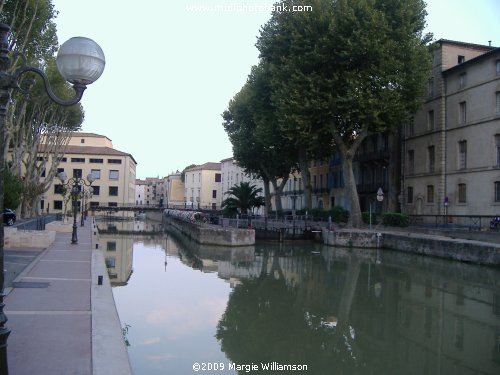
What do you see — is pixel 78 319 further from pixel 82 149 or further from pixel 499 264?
pixel 82 149

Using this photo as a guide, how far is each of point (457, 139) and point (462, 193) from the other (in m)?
3.90

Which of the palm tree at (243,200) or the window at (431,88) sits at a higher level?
the window at (431,88)

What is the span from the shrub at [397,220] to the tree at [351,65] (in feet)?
21.0

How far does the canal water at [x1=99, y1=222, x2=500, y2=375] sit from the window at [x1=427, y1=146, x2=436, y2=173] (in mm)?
15143

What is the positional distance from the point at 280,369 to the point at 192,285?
9.69 meters

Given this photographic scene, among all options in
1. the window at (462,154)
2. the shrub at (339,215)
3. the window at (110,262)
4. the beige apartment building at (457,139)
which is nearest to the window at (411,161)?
the beige apartment building at (457,139)

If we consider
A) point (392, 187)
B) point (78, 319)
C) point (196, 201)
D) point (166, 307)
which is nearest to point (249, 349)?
point (78, 319)

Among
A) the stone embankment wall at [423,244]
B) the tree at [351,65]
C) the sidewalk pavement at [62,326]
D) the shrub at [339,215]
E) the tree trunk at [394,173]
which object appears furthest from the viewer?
Answer: the tree trunk at [394,173]

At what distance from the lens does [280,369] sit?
8312 mm

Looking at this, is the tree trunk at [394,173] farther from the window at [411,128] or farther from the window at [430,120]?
the window at [430,120]

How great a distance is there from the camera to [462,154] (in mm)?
34125

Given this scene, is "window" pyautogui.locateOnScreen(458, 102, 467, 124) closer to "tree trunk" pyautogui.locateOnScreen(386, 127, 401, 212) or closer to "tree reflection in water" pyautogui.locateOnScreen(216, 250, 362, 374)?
"tree trunk" pyautogui.locateOnScreen(386, 127, 401, 212)


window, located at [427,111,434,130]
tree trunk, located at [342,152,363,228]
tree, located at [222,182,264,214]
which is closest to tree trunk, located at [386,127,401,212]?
window, located at [427,111,434,130]

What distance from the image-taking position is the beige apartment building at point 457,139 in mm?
31053
